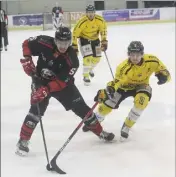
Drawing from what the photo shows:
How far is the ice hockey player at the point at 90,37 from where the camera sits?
5.38 metres

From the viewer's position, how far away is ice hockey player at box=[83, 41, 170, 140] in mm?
3133

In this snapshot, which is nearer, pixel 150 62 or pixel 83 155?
pixel 83 155

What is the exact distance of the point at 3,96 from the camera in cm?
509

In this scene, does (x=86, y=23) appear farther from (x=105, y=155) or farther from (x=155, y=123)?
(x=105, y=155)

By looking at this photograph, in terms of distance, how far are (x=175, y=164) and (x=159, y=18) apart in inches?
467

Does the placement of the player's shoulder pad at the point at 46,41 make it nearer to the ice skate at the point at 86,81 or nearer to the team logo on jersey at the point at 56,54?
the team logo on jersey at the point at 56,54

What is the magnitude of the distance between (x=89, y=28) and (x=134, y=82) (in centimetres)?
223

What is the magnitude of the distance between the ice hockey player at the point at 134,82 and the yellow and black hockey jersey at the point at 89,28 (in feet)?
6.88

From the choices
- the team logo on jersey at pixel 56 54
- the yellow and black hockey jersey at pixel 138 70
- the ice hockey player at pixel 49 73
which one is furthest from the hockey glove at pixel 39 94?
the yellow and black hockey jersey at pixel 138 70

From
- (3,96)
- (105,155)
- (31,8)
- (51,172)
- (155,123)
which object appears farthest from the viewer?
(31,8)

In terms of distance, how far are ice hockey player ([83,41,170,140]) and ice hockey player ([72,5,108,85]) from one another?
2.07 metres

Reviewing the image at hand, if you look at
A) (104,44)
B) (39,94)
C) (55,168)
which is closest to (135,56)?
(39,94)

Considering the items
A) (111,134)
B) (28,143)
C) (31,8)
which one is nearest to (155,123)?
(111,134)

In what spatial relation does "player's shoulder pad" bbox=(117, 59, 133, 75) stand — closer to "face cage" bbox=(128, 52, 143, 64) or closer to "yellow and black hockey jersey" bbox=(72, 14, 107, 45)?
"face cage" bbox=(128, 52, 143, 64)
